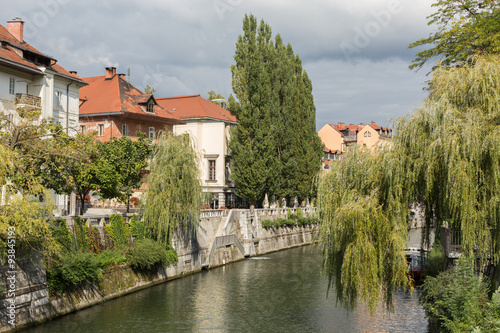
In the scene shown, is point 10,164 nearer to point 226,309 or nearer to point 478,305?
point 226,309

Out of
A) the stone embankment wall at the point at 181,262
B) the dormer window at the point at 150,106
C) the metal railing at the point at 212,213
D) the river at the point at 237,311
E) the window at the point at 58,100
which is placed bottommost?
the river at the point at 237,311

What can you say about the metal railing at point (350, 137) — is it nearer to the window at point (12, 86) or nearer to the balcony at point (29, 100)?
the balcony at point (29, 100)

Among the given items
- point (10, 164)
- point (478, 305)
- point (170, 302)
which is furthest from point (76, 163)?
point (478, 305)

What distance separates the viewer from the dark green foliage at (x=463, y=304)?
1485cm

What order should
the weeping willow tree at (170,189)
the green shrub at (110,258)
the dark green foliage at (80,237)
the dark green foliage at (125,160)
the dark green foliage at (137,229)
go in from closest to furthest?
1. the dark green foliage at (80,237)
2. the green shrub at (110,258)
3. the dark green foliage at (137,229)
4. the dark green foliage at (125,160)
5. the weeping willow tree at (170,189)

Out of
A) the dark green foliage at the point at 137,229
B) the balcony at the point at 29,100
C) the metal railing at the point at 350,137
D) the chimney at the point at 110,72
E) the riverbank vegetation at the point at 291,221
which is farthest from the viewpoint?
the metal railing at the point at 350,137

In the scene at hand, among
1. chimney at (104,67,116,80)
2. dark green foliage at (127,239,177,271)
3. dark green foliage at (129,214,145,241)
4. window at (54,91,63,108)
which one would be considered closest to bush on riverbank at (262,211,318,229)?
dark green foliage at (127,239,177,271)

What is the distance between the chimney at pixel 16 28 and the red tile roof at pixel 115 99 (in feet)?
41.5

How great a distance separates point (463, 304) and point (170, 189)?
66.1 feet

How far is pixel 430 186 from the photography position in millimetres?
16266

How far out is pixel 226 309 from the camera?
25.4 m

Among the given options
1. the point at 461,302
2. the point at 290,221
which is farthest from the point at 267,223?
the point at 461,302

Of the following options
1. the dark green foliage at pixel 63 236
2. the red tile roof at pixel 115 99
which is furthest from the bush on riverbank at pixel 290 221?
the dark green foliage at pixel 63 236

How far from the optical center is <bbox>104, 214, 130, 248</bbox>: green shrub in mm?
29005
